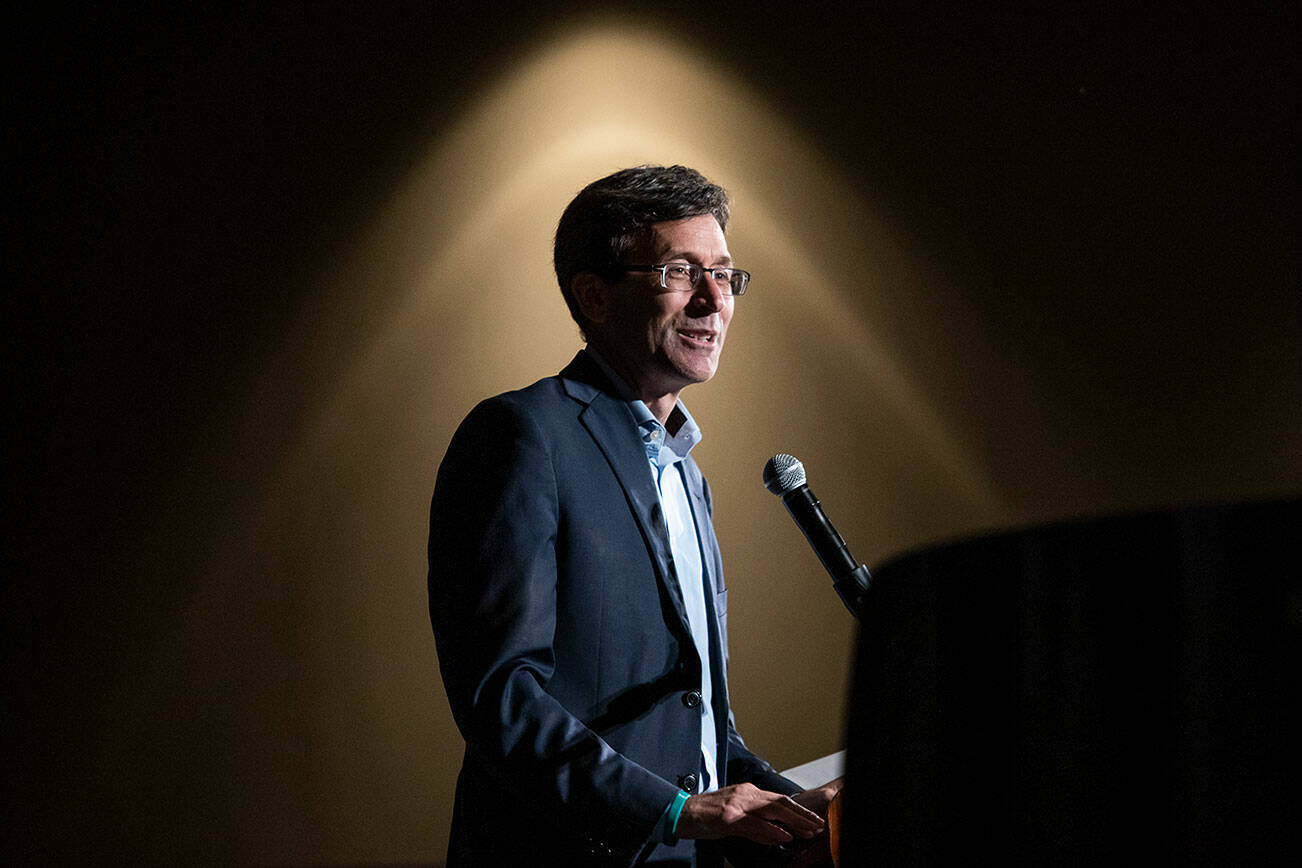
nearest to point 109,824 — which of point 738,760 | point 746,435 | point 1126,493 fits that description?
point 738,760

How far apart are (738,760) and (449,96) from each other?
1621 mm

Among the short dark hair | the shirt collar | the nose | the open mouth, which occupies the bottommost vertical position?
the shirt collar

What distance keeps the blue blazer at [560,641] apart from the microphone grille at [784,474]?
0.18 metres

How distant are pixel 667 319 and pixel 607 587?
0.43m

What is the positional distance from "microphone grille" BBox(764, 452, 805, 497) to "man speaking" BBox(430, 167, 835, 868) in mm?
179

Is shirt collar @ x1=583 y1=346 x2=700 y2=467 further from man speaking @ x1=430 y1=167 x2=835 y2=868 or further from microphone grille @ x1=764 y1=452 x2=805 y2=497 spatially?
microphone grille @ x1=764 y1=452 x2=805 y2=497

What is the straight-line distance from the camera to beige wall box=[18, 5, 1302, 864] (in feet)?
6.44

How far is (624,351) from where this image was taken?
152 cm

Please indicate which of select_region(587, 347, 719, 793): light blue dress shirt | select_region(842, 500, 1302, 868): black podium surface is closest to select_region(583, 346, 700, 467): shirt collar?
select_region(587, 347, 719, 793): light blue dress shirt

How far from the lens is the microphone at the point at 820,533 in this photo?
1.15m

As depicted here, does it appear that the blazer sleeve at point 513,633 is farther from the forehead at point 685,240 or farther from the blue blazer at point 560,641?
the forehead at point 685,240

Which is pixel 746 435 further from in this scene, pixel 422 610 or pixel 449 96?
pixel 449 96

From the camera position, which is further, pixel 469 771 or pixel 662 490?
pixel 662 490

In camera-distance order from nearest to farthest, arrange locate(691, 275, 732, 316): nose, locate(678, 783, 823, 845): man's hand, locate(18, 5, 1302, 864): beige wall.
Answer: locate(678, 783, 823, 845): man's hand < locate(691, 275, 732, 316): nose < locate(18, 5, 1302, 864): beige wall
